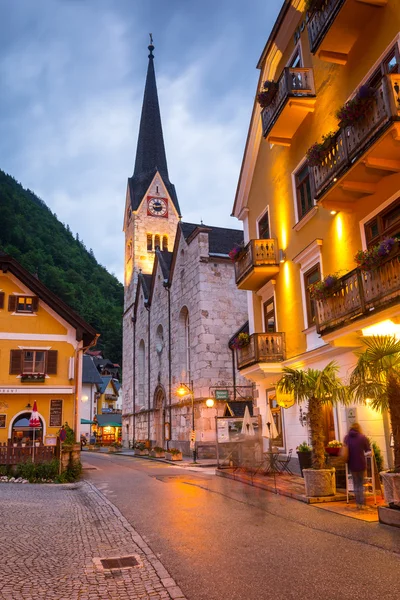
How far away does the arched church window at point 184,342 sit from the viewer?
3219cm

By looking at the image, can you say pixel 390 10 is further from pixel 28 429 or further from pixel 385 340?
pixel 28 429

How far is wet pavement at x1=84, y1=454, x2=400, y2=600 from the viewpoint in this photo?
528 cm

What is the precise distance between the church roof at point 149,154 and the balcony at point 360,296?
43.3 m

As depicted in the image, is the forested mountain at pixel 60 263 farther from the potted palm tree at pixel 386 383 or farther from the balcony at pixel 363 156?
the potted palm tree at pixel 386 383

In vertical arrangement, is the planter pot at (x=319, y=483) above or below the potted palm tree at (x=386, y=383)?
below

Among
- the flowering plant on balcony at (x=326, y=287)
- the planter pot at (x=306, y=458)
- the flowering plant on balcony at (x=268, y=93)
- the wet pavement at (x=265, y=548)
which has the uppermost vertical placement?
the flowering plant on balcony at (x=268, y=93)

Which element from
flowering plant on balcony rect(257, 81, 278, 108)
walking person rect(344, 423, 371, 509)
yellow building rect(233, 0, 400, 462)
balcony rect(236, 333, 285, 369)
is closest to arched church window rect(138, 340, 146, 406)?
yellow building rect(233, 0, 400, 462)

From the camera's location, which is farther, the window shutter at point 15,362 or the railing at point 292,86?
the window shutter at point 15,362

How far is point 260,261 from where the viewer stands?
720 inches

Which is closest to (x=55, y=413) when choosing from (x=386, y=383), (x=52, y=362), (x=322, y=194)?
(x=52, y=362)

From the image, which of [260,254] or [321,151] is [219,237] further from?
[321,151]

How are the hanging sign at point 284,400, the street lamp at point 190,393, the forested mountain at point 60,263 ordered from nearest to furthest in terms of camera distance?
the hanging sign at point 284,400 < the street lamp at point 190,393 < the forested mountain at point 60,263

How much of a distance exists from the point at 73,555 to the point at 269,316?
13.7m

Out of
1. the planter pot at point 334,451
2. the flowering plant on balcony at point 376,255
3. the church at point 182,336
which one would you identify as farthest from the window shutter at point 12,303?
the flowering plant on balcony at point 376,255
